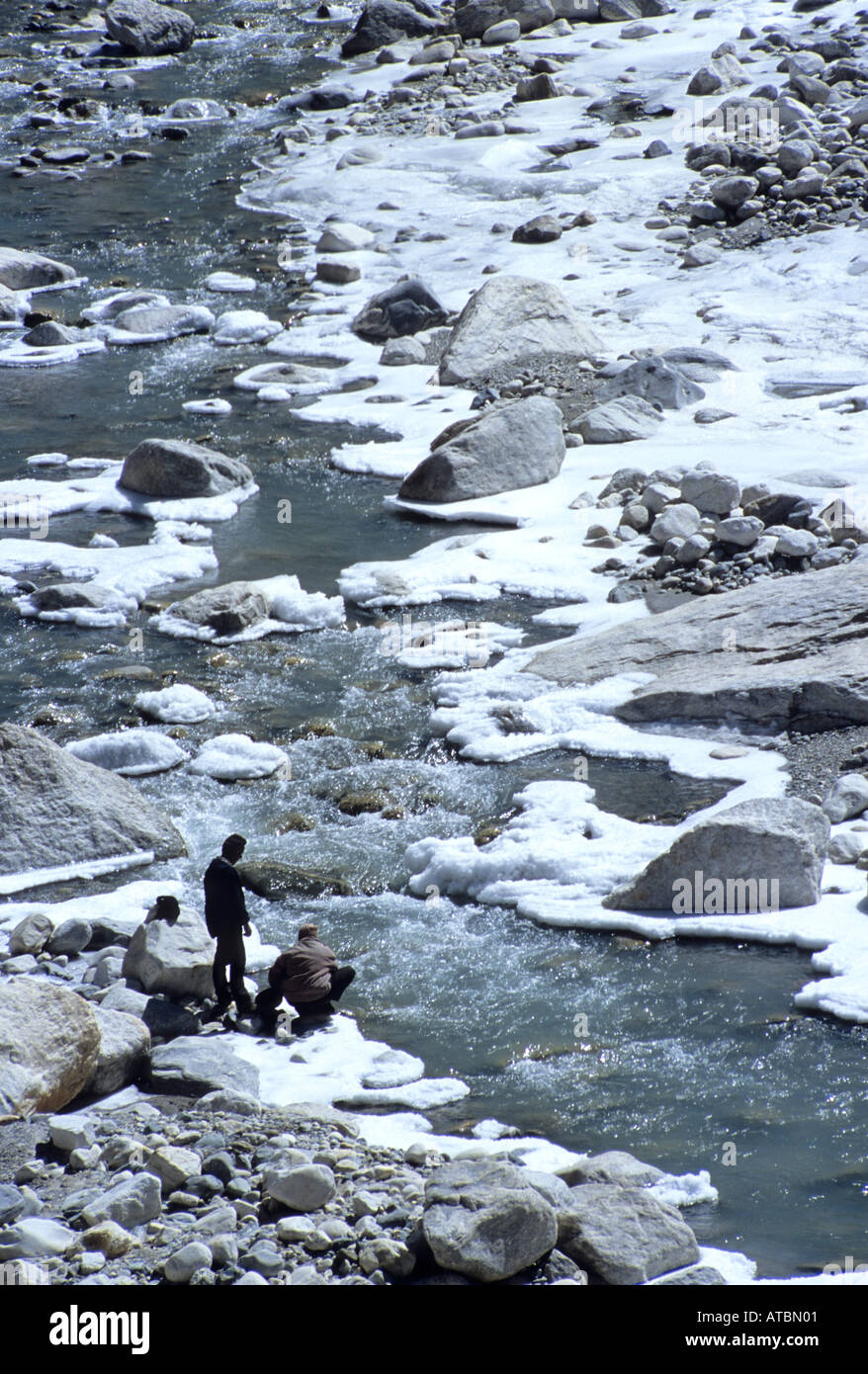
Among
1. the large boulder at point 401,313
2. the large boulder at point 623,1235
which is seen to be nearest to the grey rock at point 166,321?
the large boulder at point 401,313

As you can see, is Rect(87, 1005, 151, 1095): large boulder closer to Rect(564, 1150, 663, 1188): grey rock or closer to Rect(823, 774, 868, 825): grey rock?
Rect(564, 1150, 663, 1188): grey rock

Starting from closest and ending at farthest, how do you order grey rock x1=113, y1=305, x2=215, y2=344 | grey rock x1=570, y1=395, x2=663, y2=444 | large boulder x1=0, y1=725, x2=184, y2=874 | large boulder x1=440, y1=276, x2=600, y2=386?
large boulder x1=0, y1=725, x2=184, y2=874
grey rock x1=570, y1=395, x2=663, y2=444
large boulder x1=440, y1=276, x2=600, y2=386
grey rock x1=113, y1=305, x2=215, y2=344

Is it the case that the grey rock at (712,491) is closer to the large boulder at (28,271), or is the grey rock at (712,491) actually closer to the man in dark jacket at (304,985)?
the man in dark jacket at (304,985)

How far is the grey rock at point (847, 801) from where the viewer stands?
9.27m

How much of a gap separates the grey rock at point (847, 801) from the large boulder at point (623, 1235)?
13.7 feet

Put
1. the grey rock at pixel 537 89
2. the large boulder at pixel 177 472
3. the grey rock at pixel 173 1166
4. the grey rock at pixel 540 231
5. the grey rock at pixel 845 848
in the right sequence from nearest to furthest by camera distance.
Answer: the grey rock at pixel 173 1166
the grey rock at pixel 845 848
the large boulder at pixel 177 472
the grey rock at pixel 540 231
the grey rock at pixel 537 89

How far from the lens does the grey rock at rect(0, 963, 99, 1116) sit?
6340 mm

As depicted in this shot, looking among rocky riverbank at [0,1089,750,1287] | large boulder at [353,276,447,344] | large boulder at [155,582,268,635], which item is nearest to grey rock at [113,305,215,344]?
large boulder at [353,276,447,344]

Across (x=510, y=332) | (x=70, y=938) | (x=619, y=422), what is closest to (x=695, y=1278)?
(x=70, y=938)

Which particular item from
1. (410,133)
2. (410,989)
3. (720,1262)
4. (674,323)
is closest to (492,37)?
(410,133)

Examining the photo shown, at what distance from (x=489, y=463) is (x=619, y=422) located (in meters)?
1.72

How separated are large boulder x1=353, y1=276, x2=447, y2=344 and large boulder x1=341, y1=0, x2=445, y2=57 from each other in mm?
16007

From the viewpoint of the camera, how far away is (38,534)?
14.9 m

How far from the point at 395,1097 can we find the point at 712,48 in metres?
26.8
